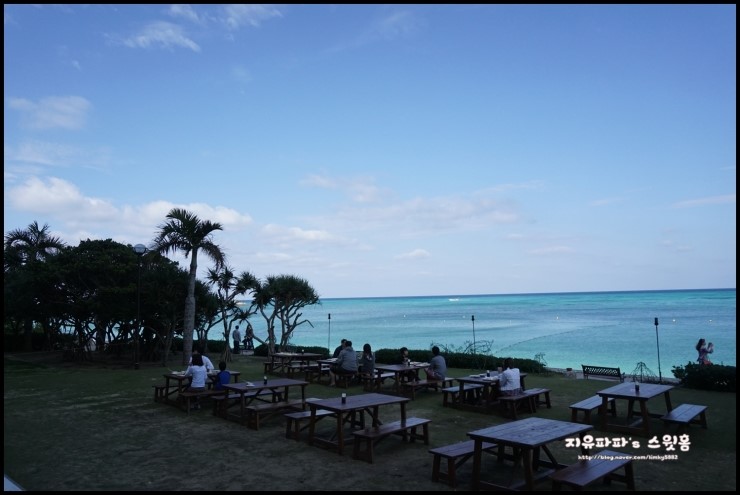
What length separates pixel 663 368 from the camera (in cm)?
2781

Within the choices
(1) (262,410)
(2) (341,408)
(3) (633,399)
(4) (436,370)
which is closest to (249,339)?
(4) (436,370)

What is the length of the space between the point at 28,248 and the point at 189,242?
14.7m

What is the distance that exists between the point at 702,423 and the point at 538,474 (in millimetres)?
4730

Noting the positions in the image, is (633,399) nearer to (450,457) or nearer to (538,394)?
(538,394)

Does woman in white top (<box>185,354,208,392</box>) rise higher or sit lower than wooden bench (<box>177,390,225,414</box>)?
higher

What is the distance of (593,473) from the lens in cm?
561

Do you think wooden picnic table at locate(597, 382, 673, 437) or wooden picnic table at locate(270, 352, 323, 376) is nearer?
wooden picnic table at locate(597, 382, 673, 437)

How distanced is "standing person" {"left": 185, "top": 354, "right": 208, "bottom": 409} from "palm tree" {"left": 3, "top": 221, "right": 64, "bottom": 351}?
20.9 metres

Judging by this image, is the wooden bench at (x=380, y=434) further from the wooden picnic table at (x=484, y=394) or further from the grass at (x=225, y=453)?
the wooden picnic table at (x=484, y=394)

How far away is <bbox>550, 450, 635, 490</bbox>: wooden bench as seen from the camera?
5.42m

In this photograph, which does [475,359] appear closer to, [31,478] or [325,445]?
[325,445]

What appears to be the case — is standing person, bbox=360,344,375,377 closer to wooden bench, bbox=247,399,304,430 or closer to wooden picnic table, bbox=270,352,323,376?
wooden picnic table, bbox=270,352,323,376

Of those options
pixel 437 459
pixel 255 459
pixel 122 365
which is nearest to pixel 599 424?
pixel 437 459

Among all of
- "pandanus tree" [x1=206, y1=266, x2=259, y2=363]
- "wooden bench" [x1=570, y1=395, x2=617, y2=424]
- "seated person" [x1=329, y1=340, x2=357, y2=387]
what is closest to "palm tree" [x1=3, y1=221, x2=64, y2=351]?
"pandanus tree" [x1=206, y1=266, x2=259, y2=363]
